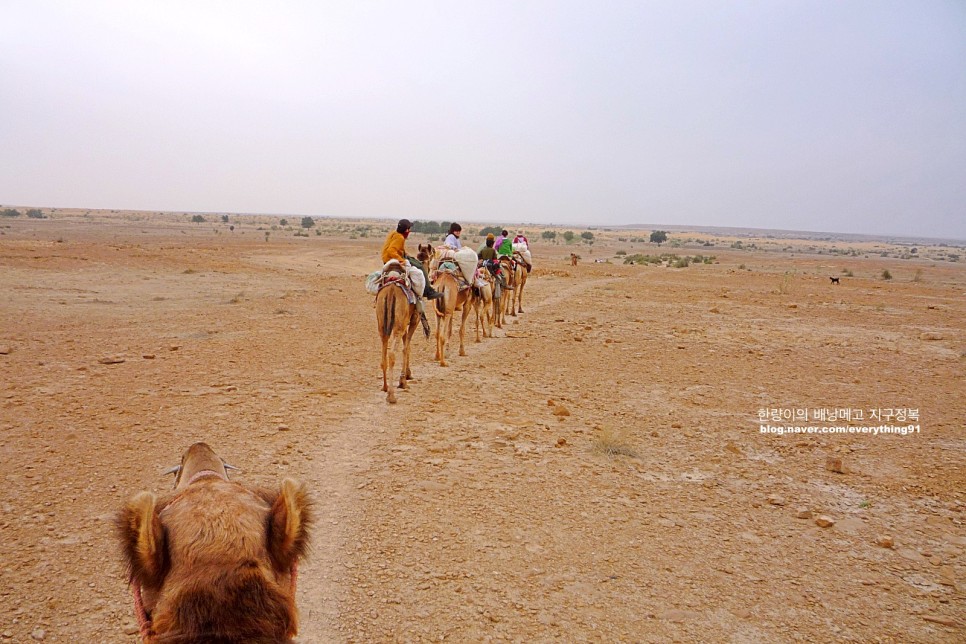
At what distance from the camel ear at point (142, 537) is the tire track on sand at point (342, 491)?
3.02ft

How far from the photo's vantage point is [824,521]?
517 centimetres

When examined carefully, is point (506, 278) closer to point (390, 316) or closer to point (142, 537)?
point (390, 316)

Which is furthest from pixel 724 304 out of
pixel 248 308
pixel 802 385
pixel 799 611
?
pixel 799 611

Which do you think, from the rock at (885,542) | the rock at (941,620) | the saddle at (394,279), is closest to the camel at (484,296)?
the saddle at (394,279)

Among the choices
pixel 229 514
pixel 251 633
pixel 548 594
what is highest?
pixel 229 514

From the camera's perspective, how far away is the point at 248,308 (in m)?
16.3

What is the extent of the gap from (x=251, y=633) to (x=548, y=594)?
10.5 feet

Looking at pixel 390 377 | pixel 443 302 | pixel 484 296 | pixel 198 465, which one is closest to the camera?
pixel 198 465

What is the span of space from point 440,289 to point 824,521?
736 centimetres

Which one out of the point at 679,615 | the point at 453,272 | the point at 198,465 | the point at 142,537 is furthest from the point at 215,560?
the point at 453,272

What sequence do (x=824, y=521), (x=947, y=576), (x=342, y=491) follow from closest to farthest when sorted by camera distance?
(x=947, y=576), (x=824, y=521), (x=342, y=491)

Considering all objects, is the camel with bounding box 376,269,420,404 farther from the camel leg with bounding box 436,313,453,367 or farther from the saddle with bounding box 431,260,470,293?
the saddle with bounding box 431,260,470,293

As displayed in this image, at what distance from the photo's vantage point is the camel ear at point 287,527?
63.3 inches

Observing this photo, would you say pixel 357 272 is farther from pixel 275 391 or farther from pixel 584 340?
pixel 275 391
